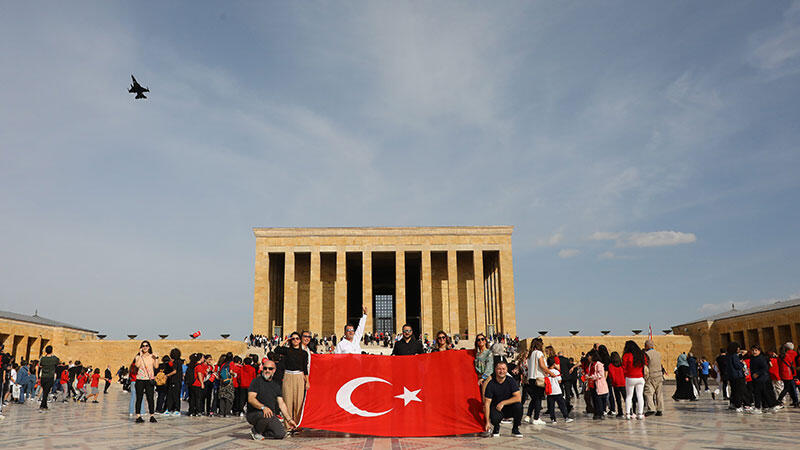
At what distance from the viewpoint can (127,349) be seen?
113 feet

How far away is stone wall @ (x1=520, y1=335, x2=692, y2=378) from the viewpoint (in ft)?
109

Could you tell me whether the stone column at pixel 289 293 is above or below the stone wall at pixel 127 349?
above

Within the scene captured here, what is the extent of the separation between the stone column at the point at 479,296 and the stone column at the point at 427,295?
3397 mm

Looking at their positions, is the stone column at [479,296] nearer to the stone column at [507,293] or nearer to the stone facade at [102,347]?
the stone column at [507,293]

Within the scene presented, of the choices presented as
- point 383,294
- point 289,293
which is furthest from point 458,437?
point 383,294

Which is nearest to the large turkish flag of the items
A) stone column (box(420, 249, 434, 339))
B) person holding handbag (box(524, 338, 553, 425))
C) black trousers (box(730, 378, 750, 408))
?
person holding handbag (box(524, 338, 553, 425))

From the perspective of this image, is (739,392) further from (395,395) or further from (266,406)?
(266,406)

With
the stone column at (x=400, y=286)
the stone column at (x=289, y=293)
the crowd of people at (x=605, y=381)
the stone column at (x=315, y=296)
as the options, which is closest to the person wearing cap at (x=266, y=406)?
the crowd of people at (x=605, y=381)

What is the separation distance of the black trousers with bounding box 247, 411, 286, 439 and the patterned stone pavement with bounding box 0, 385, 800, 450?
0.61 feet

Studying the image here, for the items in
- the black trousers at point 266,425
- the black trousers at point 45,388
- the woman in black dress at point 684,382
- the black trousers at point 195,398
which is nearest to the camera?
the black trousers at point 266,425

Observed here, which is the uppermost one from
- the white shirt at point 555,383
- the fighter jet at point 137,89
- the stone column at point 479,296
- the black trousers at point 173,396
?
the fighter jet at point 137,89

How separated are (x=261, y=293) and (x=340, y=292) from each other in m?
5.96

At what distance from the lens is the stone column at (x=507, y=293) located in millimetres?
41156

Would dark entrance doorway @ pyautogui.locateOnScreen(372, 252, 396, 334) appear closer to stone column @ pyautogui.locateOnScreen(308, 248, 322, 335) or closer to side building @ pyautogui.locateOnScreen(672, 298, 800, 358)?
stone column @ pyautogui.locateOnScreen(308, 248, 322, 335)
